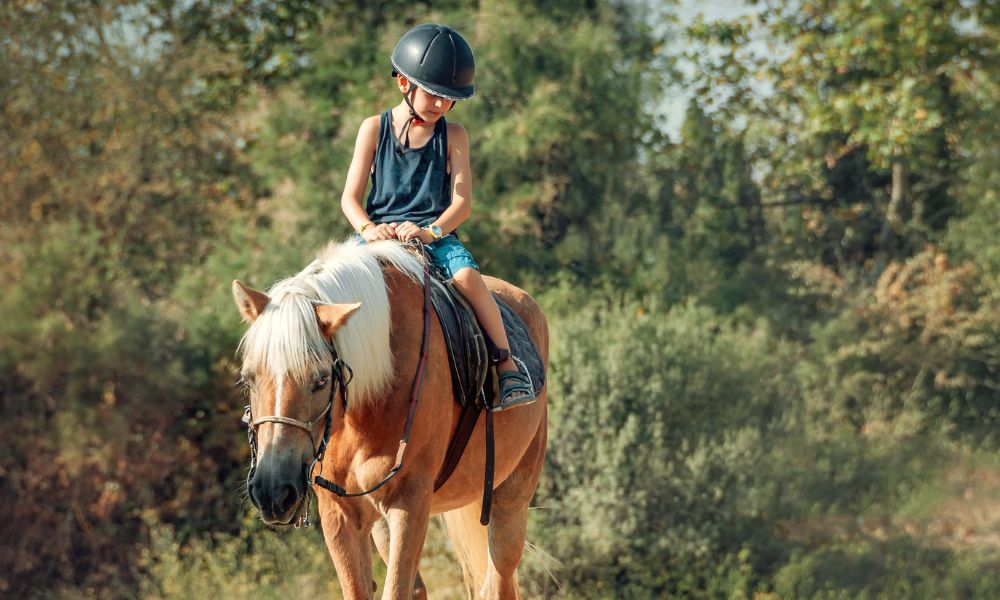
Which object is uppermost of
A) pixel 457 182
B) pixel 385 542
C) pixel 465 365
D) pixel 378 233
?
pixel 457 182

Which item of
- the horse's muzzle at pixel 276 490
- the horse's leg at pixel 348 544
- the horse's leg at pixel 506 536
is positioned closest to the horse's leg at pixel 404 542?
the horse's leg at pixel 348 544

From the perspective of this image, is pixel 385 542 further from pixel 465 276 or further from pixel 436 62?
pixel 436 62

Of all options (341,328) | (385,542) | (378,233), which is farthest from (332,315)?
(385,542)

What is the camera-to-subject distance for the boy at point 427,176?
15.6ft

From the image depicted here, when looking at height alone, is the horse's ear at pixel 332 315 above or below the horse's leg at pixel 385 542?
above

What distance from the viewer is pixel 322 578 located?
10.6m

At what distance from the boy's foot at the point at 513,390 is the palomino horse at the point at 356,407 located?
A: 0.57ft

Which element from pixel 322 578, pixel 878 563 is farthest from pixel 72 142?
pixel 878 563

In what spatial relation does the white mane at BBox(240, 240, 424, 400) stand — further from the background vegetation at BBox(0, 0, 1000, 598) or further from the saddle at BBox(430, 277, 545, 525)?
the background vegetation at BBox(0, 0, 1000, 598)

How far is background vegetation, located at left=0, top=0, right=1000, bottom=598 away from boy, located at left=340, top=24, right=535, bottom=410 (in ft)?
15.0

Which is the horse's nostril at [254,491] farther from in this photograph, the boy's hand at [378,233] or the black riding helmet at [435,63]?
the black riding helmet at [435,63]

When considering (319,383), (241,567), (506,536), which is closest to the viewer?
(319,383)

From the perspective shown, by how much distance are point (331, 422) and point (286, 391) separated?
9.1 inches

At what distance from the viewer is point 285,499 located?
370 centimetres
